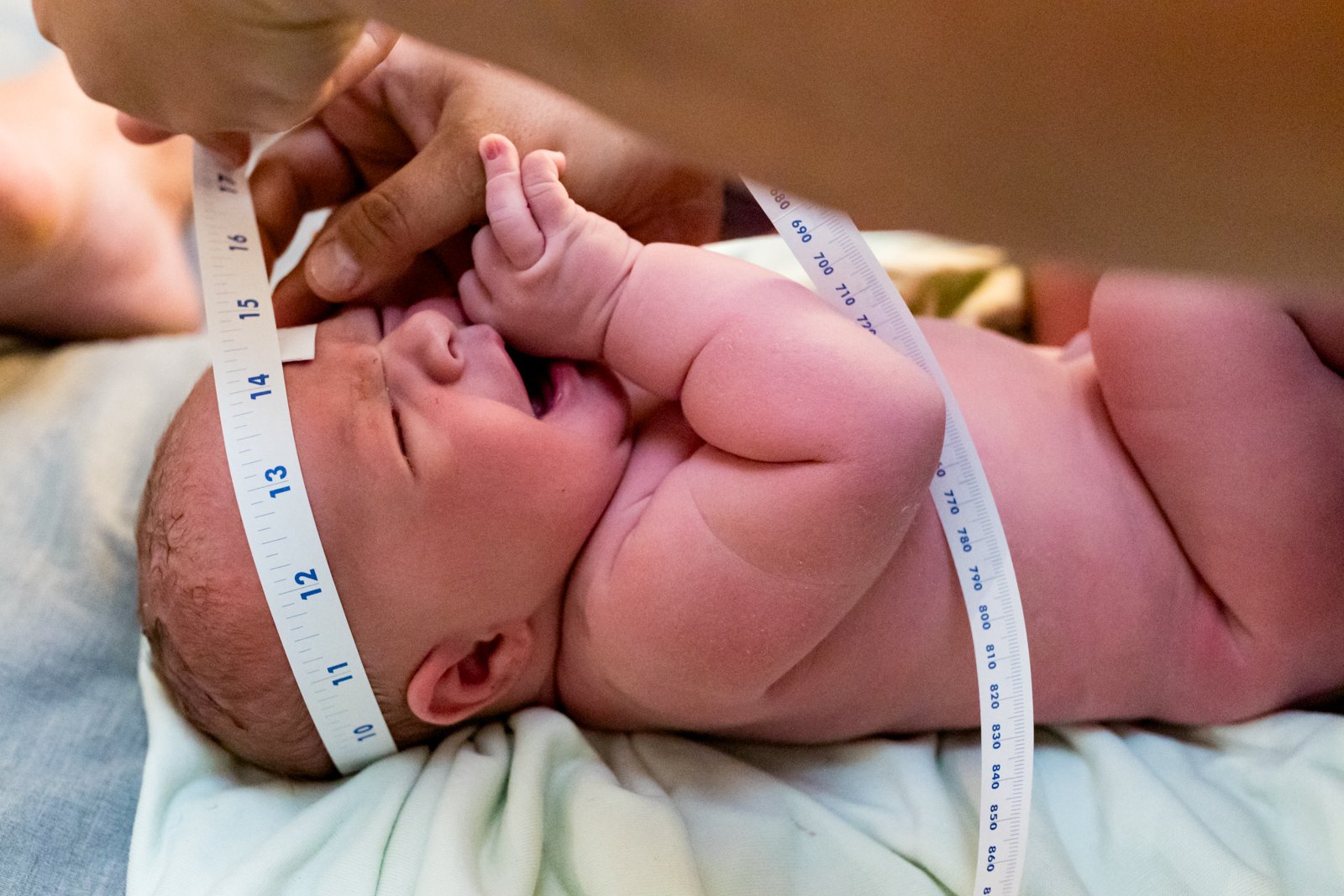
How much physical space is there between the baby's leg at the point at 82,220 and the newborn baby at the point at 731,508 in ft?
1.78

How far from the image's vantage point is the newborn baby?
99cm

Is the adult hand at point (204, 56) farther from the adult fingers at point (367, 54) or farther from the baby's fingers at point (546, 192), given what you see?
the baby's fingers at point (546, 192)

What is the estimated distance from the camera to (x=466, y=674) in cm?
115

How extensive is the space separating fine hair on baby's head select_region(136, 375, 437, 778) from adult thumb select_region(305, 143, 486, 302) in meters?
0.20

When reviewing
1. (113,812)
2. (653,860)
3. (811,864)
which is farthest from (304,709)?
(811,864)

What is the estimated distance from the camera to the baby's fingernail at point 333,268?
1072 millimetres

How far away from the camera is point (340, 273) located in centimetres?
108

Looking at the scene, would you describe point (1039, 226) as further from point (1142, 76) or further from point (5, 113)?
point (5, 113)

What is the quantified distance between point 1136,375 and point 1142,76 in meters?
0.84

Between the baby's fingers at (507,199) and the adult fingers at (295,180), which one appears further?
the adult fingers at (295,180)

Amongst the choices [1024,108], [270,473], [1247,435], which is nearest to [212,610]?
[270,473]

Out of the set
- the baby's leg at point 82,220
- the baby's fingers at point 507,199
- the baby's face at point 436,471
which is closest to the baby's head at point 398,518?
the baby's face at point 436,471

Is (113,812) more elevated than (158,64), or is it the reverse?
(158,64)

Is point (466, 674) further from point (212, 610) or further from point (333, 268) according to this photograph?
point (333, 268)
